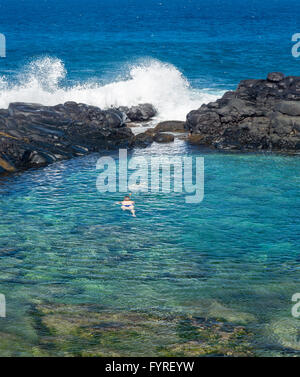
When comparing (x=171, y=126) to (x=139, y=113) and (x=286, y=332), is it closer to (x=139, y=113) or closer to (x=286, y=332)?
(x=139, y=113)

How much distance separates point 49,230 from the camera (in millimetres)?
22047

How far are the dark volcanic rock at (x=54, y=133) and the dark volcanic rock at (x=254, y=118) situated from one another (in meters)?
5.18

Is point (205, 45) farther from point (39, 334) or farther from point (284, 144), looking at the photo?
point (39, 334)

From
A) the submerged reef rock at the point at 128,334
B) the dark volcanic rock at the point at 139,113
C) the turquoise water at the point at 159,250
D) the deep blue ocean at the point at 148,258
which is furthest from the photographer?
the dark volcanic rock at the point at 139,113

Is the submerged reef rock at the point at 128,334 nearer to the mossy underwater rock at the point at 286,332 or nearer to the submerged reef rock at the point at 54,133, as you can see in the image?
the mossy underwater rock at the point at 286,332

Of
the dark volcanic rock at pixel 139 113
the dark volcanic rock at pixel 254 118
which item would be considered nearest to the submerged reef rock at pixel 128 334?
the dark volcanic rock at pixel 254 118

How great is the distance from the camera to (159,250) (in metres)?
20.1

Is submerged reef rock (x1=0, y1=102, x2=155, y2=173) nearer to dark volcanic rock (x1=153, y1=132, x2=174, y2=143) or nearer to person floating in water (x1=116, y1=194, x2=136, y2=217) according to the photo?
dark volcanic rock (x1=153, y1=132, x2=174, y2=143)

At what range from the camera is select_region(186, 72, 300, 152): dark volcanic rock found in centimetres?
3388

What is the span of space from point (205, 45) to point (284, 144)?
49386mm

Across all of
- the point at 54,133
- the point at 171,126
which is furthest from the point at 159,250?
the point at 171,126

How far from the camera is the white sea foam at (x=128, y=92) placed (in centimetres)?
4397

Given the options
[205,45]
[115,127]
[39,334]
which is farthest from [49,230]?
[205,45]

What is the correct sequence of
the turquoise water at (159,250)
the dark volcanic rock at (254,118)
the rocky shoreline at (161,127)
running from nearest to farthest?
1. the turquoise water at (159,250)
2. the rocky shoreline at (161,127)
3. the dark volcanic rock at (254,118)
